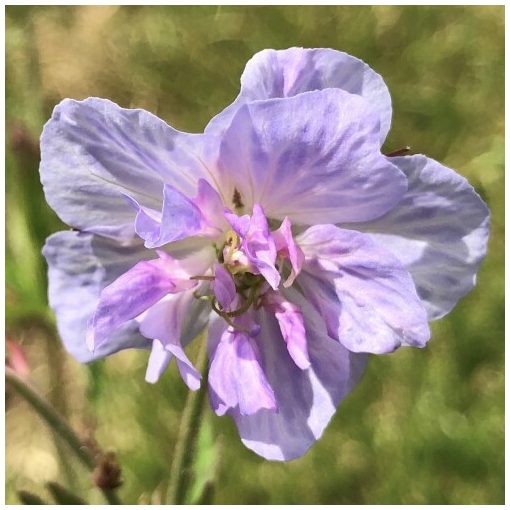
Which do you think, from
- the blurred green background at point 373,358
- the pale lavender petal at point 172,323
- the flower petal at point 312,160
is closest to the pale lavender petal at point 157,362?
the pale lavender petal at point 172,323

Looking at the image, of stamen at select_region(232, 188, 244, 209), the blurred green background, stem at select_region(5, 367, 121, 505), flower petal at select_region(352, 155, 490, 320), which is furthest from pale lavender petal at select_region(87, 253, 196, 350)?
the blurred green background

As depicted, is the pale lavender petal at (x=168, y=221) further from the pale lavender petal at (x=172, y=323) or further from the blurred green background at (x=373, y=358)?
the blurred green background at (x=373, y=358)

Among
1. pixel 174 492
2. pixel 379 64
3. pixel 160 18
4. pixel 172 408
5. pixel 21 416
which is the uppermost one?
pixel 160 18

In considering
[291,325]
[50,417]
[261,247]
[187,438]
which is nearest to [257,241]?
[261,247]

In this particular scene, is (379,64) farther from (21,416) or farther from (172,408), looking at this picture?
(21,416)

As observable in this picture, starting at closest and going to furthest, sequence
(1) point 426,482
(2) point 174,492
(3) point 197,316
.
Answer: (3) point 197,316 → (2) point 174,492 → (1) point 426,482

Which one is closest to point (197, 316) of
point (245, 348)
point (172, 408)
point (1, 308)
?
point (245, 348)

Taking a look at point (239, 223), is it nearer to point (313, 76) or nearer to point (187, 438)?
point (313, 76)
